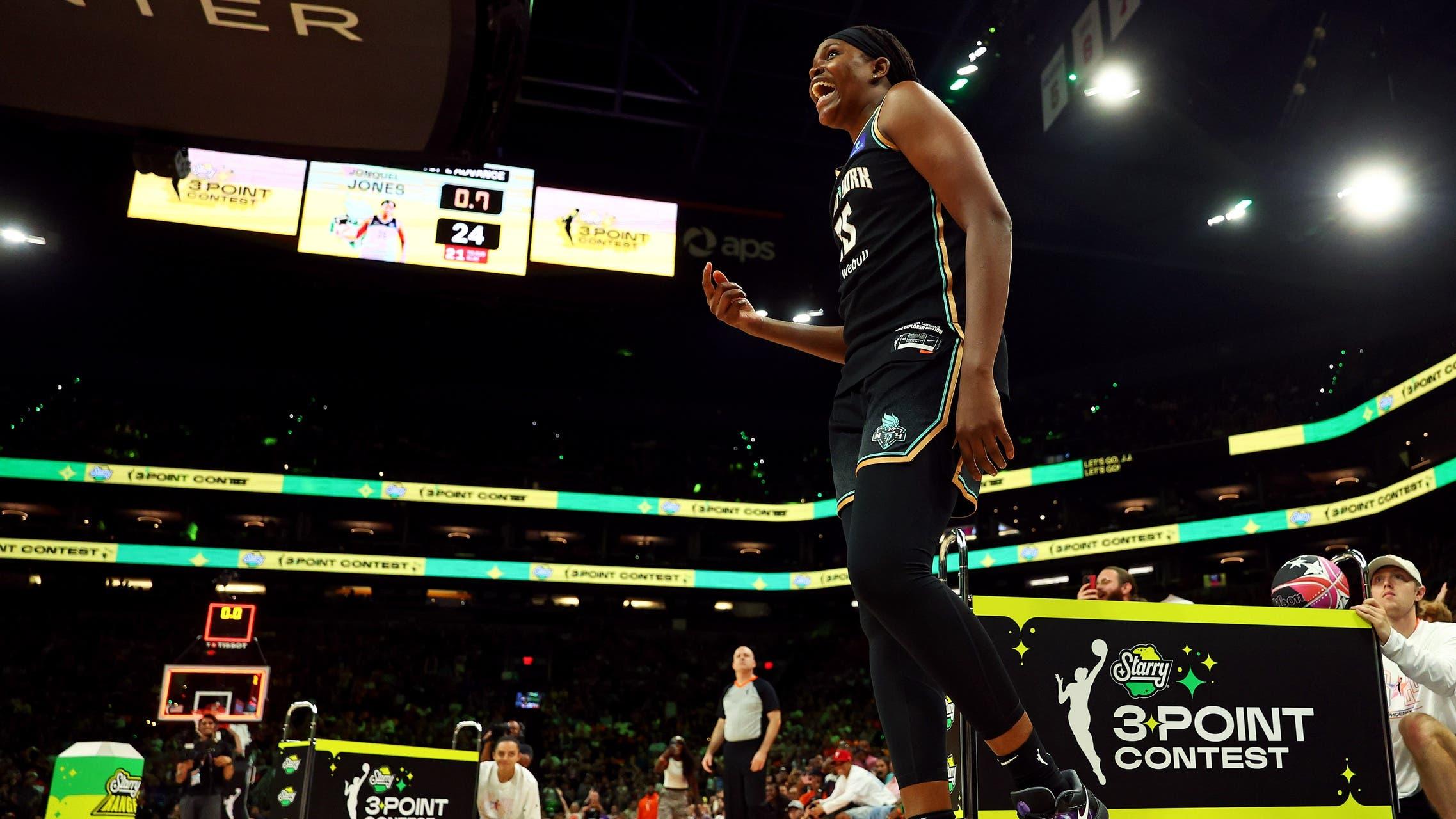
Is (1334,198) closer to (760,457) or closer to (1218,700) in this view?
(1218,700)

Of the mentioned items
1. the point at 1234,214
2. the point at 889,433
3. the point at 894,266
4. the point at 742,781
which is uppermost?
the point at 1234,214

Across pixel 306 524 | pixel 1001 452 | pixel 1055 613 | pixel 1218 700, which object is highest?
pixel 306 524

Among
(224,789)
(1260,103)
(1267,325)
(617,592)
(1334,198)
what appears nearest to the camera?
(224,789)

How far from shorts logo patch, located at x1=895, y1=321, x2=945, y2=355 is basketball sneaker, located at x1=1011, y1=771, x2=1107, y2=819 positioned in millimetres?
797

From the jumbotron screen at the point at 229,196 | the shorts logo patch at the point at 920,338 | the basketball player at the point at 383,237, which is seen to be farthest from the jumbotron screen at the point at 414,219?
the shorts logo patch at the point at 920,338

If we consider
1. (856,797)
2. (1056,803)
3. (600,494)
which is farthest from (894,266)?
(600,494)

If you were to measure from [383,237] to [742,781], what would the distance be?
8091 mm

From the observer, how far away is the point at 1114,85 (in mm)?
10547

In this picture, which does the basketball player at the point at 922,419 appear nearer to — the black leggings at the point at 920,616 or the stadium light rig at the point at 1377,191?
the black leggings at the point at 920,616

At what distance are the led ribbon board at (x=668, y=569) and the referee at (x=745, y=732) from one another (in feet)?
62.4

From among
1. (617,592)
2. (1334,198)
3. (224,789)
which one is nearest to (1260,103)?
(1334,198)

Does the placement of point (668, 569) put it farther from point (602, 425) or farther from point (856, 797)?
point (856, 797)

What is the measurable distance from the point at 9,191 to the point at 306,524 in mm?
14690

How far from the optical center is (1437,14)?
9969 mm
